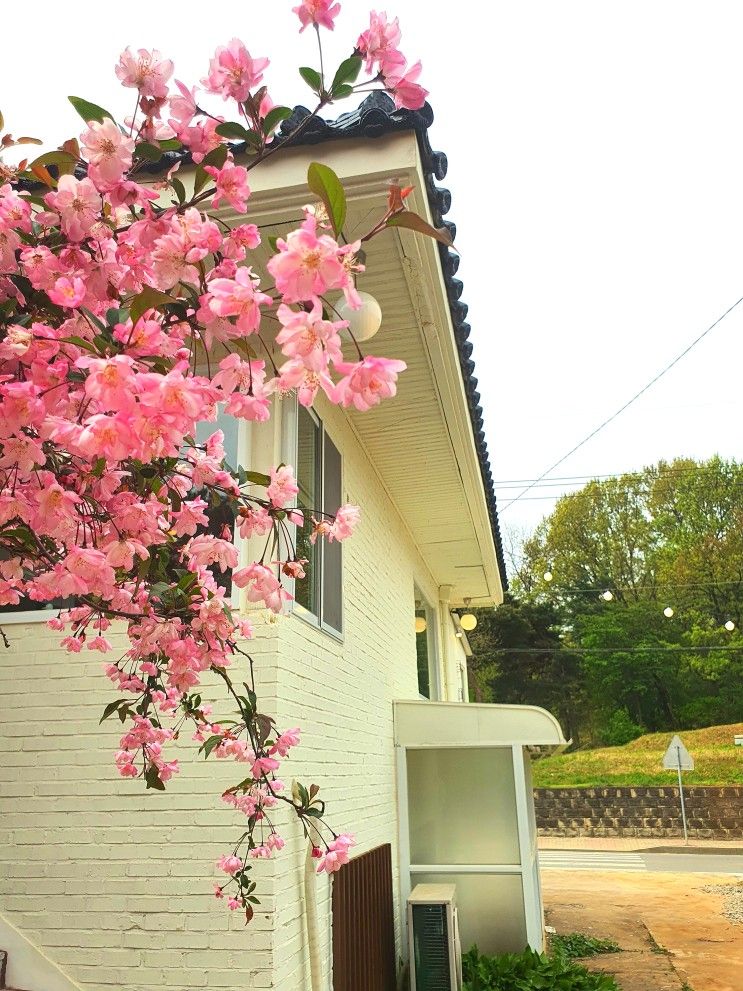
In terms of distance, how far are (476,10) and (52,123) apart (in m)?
2.92

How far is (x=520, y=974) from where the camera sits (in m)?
4.76

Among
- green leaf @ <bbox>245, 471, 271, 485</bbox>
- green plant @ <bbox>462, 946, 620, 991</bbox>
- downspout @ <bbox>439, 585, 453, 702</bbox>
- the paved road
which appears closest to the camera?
green leaf @ <bbox>245, 471, 271, 485</bbox>

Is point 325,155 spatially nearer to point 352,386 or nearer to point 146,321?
point 146,321

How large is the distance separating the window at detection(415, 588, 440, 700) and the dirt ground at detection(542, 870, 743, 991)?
2675mm

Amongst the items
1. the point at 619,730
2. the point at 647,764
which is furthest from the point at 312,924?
the point at 619,730

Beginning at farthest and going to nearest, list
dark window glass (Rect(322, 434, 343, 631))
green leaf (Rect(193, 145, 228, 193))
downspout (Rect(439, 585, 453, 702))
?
downspout (Rect(439, 585, 453, 702)) < dark window glass (Rect(322, 434, 343, 631)) < green leaf (Rect(193, 145, 228, 193))

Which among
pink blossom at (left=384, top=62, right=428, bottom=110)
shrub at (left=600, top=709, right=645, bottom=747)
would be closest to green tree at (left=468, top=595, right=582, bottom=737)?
shrub at (left=600, top=709, right=645, bottom=747)

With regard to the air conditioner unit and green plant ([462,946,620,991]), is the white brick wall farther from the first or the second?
green plant ([462,946,620,991])

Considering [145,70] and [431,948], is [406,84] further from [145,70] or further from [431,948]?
[431,948]

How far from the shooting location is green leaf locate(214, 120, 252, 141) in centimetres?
139

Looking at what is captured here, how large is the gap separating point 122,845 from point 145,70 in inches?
104

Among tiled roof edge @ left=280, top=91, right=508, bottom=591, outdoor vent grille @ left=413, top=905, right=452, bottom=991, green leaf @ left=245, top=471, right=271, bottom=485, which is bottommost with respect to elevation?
outdoor vent grille @ left=413, top=905, right=452, bottom=991

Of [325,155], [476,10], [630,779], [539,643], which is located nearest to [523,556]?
[539,643]

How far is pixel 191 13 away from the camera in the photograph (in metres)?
3.24
